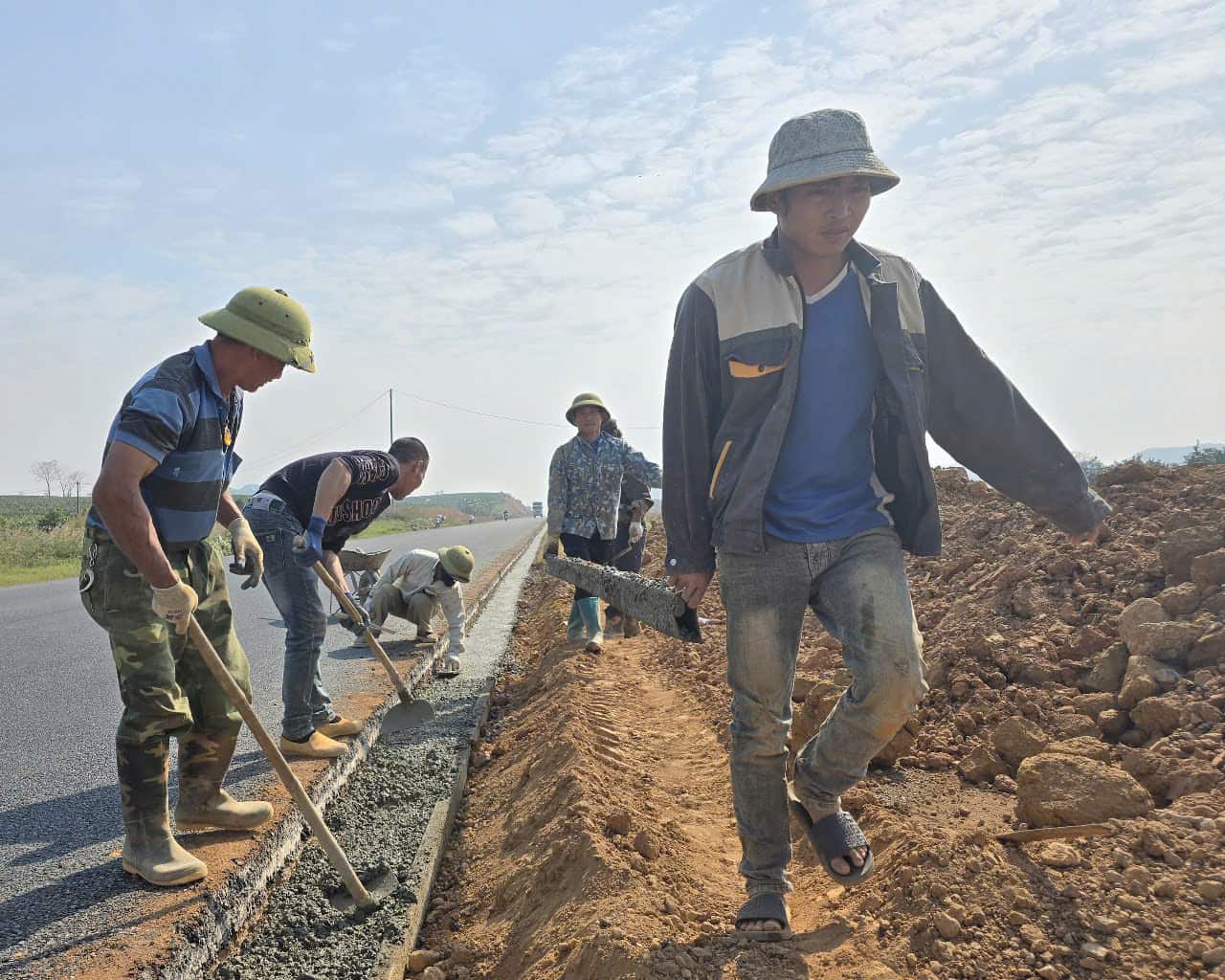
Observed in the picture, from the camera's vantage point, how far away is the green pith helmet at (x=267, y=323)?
10.6ft

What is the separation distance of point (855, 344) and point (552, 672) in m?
4.12

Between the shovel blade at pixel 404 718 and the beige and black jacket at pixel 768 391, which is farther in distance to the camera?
the shovel blade at pixel 404 718

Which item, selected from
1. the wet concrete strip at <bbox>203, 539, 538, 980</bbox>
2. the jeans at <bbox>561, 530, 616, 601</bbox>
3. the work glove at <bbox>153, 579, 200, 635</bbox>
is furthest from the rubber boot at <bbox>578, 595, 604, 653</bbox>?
the work glove at <bbox>153, 579, 200, 635</bbox>

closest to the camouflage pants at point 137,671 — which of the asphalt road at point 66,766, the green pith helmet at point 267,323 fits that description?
the asphalt road at point 66,766

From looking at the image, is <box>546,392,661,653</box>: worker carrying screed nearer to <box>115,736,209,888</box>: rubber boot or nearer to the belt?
the belt

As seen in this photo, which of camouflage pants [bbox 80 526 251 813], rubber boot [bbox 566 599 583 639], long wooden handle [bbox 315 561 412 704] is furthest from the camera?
rubber boot [bbox 566 599 583 639]

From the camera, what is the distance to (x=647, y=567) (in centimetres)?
1405

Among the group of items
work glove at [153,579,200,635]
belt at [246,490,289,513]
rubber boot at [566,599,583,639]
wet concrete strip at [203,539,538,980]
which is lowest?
wet concrete strip at [203,539,538,980]

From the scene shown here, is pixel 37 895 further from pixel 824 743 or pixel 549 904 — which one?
pixel 824 743

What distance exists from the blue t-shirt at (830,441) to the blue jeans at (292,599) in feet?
9.55

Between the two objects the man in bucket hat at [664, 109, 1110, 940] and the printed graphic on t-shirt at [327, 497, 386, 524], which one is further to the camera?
the printed graphic on t-shirt at [327, 497, 386, 524]

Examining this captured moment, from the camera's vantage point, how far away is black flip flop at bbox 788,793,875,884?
258 cm

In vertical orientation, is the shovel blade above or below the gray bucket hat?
below

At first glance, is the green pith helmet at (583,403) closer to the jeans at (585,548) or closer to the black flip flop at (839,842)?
the jeans at (585,548)
